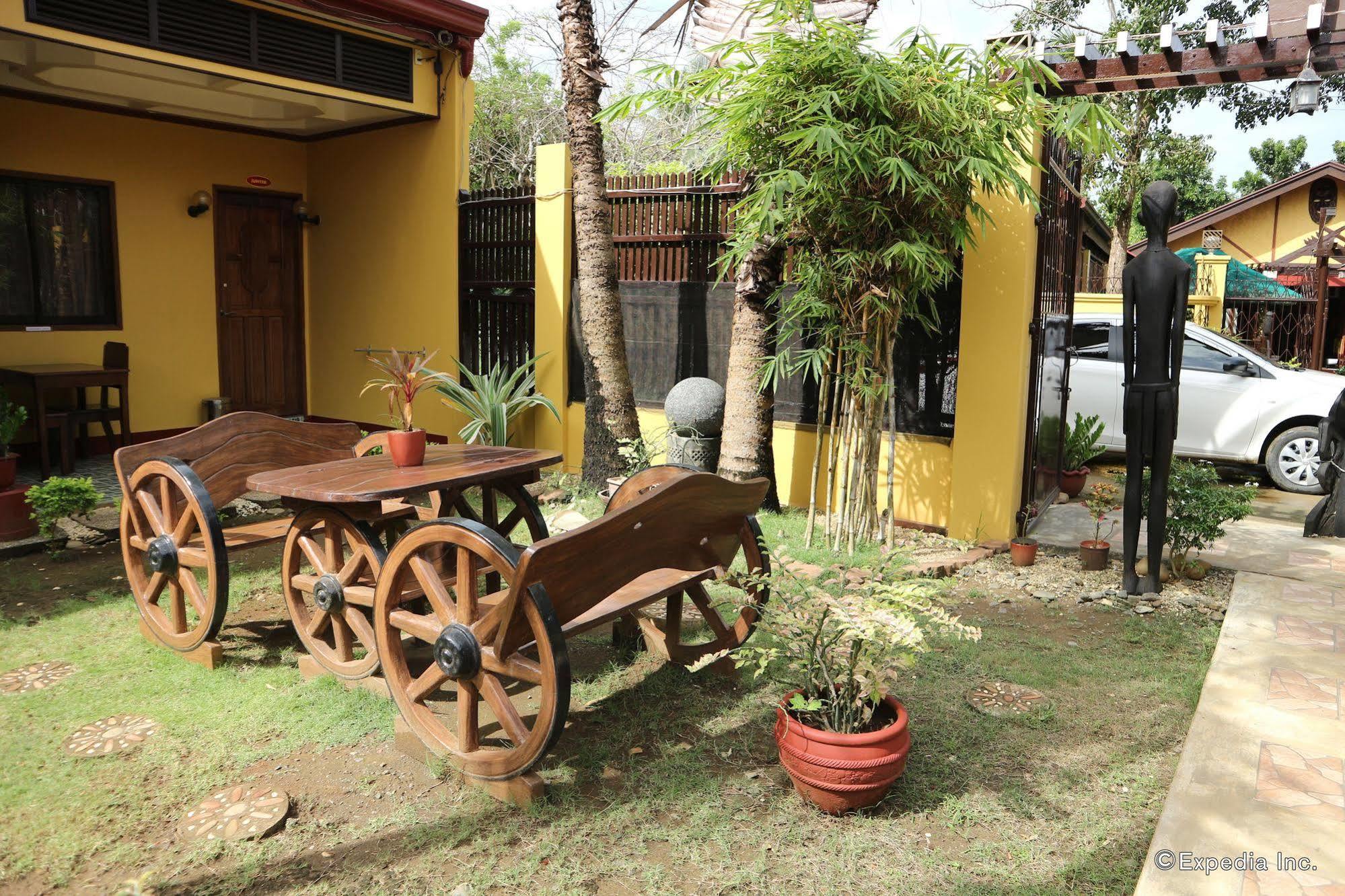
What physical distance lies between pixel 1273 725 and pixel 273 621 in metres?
4.35

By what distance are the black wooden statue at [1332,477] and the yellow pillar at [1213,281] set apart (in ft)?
24.4

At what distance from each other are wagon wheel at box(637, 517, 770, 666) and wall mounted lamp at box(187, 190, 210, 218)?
22.8 ft

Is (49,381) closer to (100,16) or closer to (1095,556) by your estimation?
(100,16)

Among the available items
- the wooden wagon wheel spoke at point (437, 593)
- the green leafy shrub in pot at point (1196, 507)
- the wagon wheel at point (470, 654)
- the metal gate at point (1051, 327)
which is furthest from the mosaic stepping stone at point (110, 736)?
the metal gate at point (1051, 327)

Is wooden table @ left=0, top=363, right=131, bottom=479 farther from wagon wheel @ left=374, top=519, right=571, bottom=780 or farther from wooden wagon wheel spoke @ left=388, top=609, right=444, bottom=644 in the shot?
wooden wagon wheel spoke @ left=388, top=609, right=444, bottom=644

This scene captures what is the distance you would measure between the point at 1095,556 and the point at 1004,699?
87.8 inches

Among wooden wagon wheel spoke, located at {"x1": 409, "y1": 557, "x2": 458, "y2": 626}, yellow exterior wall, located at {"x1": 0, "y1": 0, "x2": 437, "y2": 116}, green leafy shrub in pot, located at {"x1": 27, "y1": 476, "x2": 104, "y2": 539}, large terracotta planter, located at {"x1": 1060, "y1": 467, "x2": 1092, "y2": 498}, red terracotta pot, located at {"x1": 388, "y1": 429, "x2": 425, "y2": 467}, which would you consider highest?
yellow exterior wall, located at {"x1": 0, "y1": 0, "x2": 437, "y2": 116}

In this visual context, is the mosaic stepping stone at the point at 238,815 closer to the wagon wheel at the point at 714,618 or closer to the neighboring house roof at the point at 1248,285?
the wagon wheel at the point at 714,618

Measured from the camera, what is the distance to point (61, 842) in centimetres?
277

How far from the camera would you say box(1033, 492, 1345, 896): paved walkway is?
2.59 metres

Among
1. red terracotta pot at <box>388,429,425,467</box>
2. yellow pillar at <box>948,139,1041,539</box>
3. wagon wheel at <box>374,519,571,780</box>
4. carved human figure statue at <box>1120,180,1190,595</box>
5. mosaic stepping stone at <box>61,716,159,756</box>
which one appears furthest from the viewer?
yellow pillar at <box>948,139,1041,539</box>

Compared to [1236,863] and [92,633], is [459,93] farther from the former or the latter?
[1236,863]

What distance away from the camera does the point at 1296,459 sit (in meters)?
8.34

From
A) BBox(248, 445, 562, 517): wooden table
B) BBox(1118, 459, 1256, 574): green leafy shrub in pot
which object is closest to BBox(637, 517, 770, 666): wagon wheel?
BBox(248, 445, 562, 517): wooden table
